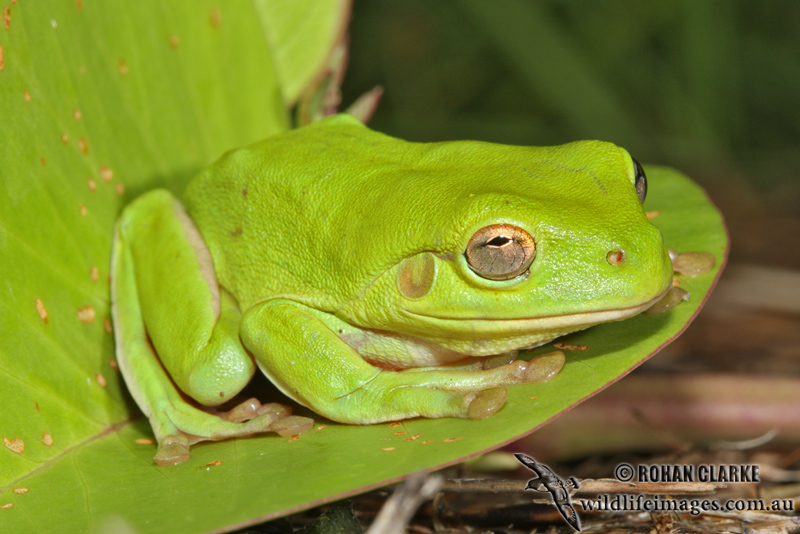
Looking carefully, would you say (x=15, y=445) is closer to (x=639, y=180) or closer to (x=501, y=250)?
(x=501, y=250)

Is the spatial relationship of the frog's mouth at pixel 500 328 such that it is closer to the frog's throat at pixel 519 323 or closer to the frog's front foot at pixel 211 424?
the frog's throat at pixel 519 323

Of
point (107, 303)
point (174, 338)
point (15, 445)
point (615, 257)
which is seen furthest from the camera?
point (107, 303)

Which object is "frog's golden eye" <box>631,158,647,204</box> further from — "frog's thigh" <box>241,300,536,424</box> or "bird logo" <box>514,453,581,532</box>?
"bird logo" <box>514,453,581,532</box>

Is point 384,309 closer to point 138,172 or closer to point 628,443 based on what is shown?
point 628,443

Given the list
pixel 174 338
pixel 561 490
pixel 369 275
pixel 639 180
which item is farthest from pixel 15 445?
pixel 639 180

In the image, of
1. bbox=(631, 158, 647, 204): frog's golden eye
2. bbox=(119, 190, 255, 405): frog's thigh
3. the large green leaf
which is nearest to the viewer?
the large green leaf

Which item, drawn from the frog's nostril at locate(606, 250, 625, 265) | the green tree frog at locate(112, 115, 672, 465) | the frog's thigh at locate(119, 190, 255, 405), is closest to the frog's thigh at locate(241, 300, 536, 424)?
the green tree frog at locate(112, 115, 672, 465)
